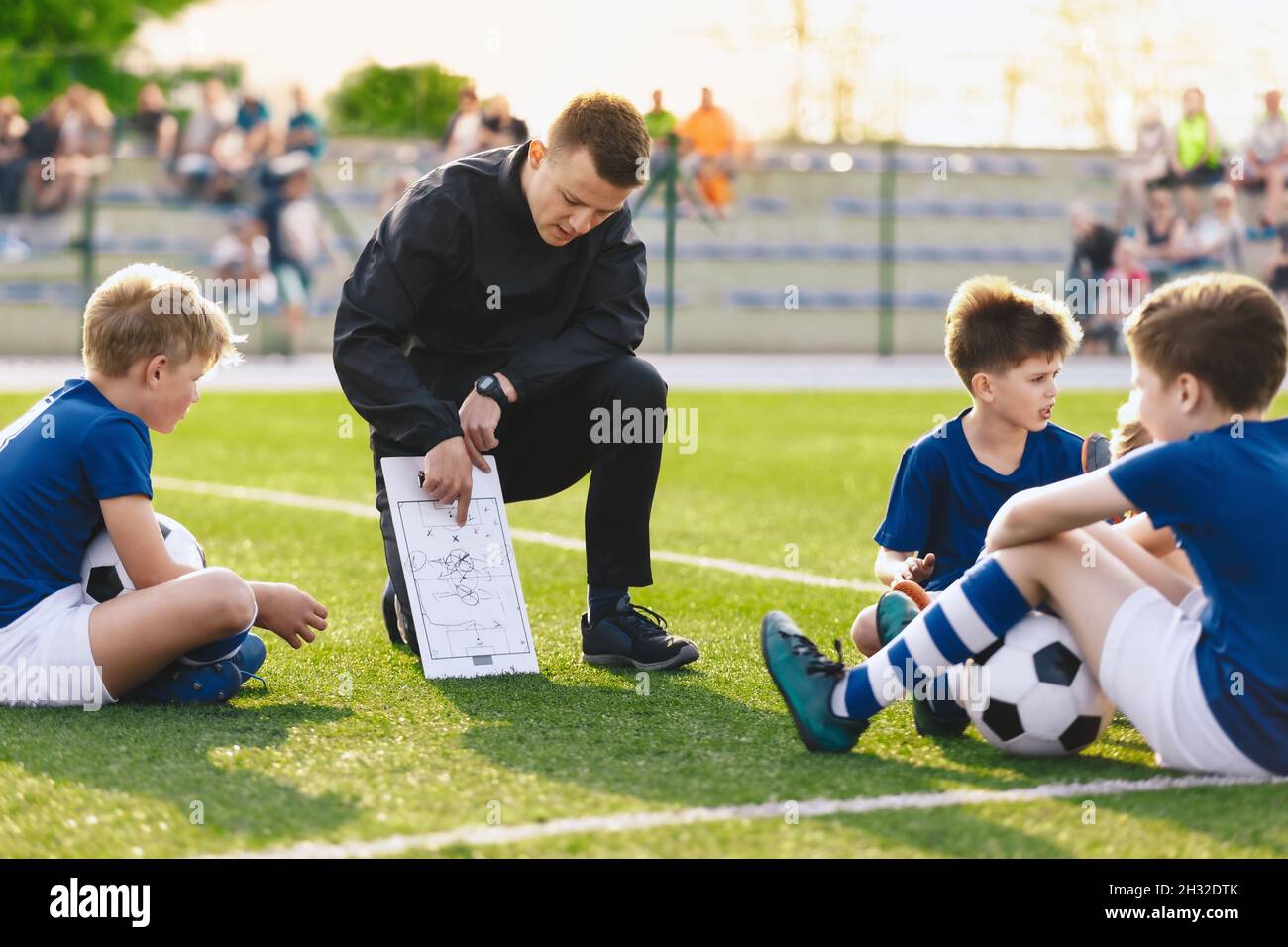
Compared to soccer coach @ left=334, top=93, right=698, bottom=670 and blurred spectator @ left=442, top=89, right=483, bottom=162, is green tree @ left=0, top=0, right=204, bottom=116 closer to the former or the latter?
blurred spectator @ left=442, top=89, right=483, bottom=162

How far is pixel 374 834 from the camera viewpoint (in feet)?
9.55

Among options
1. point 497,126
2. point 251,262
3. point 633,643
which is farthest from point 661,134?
point 633,643

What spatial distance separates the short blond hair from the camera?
3.96m

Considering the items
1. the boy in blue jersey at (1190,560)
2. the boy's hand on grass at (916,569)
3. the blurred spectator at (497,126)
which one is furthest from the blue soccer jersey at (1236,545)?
the blurred spectator at (497,126)

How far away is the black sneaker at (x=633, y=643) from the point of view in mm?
4578

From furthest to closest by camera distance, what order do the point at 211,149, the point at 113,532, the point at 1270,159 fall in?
1. the point at 1270,159
2. the point at 211,149
3. the point at 113,532

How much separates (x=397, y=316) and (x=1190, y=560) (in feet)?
7.77

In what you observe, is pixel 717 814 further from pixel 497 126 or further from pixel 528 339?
pixel 497 126

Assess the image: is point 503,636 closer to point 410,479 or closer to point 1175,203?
point 410,479

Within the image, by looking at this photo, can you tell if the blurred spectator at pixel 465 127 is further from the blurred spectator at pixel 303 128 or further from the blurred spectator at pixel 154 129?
the blurred spectator at pixel 154 129

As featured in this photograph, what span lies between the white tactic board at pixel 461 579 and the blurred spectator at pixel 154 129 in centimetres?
1867

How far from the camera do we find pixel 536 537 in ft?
24.4
